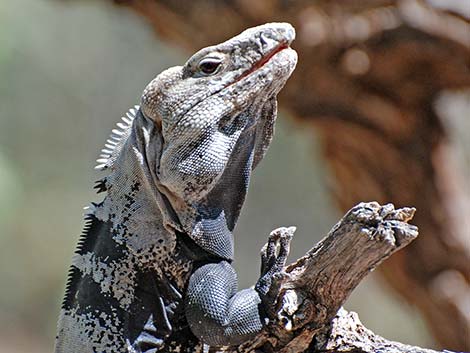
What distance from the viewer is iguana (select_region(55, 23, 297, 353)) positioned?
9.62ft

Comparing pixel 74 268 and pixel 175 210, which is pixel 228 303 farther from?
pixel 74 268

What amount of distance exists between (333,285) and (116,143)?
44.0 inches

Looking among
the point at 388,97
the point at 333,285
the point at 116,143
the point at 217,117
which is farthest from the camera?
the point at 388,97

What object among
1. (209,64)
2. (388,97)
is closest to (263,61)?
(209,64)

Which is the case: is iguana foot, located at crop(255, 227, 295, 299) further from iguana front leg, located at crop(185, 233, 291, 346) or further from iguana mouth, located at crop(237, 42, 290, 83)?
iguana mouth, located at crop(237, 42, 290, 83)

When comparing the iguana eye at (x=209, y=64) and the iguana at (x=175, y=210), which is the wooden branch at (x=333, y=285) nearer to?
the iguana at (x=175, y=210)

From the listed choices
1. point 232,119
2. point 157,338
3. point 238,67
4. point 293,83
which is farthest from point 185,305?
point 293,83

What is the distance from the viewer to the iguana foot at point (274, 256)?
2842mm

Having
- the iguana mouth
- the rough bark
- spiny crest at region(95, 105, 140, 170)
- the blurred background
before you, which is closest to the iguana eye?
the iguana mouth

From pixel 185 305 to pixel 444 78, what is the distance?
4469 millimetres

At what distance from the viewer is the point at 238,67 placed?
3020mm

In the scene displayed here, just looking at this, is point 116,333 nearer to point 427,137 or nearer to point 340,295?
point 340,295

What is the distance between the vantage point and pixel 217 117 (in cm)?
295

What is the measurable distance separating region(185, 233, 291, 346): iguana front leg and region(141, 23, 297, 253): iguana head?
202 mm
